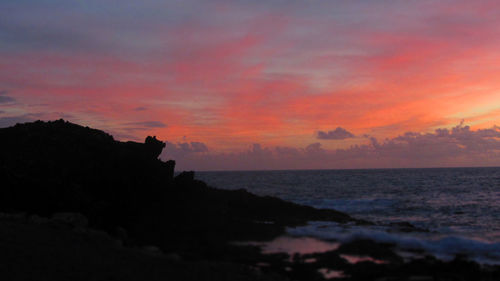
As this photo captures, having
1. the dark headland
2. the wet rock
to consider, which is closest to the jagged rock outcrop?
the dark headland

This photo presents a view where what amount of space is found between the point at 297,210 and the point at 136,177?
11432mm

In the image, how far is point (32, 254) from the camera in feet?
40.4

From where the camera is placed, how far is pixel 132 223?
74.7 feet

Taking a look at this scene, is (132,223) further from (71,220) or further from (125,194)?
(71,220)

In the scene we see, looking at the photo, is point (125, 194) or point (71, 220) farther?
point (125, 194)

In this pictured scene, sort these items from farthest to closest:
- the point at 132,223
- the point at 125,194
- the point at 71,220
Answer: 1. the point at 125,194
2. the point at 132,223
3. the point at 71,220

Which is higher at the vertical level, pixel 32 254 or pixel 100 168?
pixel 100 168

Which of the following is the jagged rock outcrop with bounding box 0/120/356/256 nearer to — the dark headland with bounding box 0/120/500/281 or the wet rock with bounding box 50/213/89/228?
the dark headland with bounding box 0/120/500/281

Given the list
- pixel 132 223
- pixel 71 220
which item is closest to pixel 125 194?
pixel 132 223

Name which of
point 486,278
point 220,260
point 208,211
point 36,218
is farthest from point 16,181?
point 486,278

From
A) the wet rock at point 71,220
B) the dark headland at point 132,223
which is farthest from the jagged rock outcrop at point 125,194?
the wet rock at point 71,220

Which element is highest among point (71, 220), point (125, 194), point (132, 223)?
point (125, 194)

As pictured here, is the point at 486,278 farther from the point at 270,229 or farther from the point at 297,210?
the point at 297,210

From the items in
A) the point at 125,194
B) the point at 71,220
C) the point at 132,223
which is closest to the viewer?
the point at 71,220
